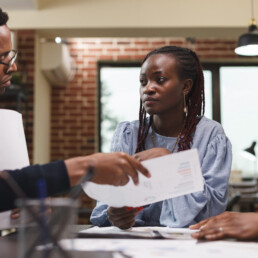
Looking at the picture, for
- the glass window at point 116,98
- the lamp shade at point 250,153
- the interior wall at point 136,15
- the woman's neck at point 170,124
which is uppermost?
the interior wall at point 136,15

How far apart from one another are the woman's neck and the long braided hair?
26 millimetres

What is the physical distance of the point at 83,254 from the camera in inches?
28.9

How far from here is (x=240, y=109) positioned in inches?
223

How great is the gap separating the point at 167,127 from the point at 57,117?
13.6 ft

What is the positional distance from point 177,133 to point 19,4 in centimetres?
288

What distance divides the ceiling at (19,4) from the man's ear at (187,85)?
2.66 metres

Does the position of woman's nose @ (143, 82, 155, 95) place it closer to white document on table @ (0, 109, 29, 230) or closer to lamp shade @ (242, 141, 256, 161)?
white document on table @ (0, 109, 29, 230)

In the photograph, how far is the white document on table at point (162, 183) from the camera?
88cm

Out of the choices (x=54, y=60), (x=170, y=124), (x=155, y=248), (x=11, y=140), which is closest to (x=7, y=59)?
(x=11, y=140)

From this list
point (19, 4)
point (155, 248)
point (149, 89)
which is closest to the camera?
point (155, 248)

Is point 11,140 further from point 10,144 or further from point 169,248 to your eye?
point 169,248

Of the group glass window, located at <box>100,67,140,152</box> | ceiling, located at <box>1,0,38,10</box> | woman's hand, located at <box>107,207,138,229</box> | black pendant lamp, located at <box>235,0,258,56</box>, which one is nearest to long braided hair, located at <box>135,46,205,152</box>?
woman's hand, located at <box>107,207,138,229</box>

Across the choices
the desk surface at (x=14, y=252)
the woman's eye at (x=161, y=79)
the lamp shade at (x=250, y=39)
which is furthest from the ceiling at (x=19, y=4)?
the desk surface at (x=14, y=252)

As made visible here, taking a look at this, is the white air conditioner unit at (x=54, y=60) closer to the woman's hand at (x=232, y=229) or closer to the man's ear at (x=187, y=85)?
the man's ear at (x=187, y=85)
